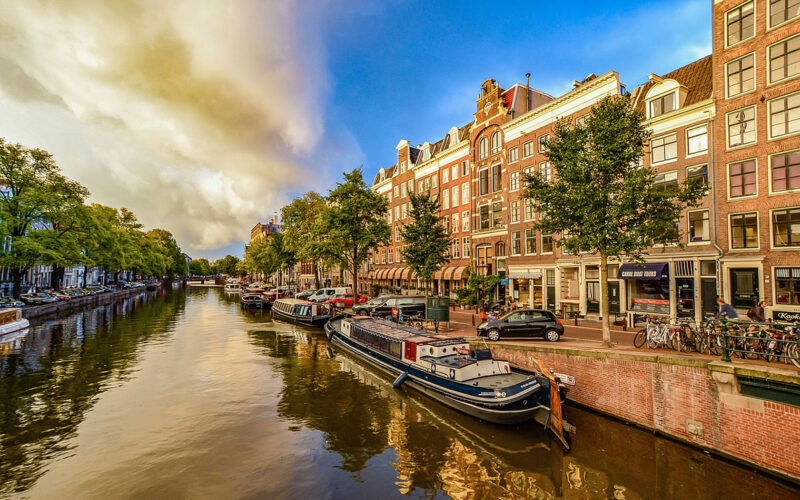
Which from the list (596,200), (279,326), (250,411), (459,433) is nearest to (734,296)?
(596,200)

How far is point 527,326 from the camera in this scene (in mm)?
20781

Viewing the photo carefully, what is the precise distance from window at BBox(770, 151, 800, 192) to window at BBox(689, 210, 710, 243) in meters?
3.67

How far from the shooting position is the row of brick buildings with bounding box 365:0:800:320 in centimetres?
2131

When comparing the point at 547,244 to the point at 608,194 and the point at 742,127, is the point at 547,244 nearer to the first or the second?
the point at 742,127

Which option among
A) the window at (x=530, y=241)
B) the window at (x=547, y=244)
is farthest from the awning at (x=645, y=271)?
the window at (x=530, y=241)

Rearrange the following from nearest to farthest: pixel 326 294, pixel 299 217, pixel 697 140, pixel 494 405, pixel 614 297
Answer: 1. pixel 494 405
2. pixel 697 140
3. pixel 614 297
4. pixel 326 294
5. pixel 299 217

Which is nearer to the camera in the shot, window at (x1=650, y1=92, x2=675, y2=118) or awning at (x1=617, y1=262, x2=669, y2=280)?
awning at (x1=617, y1=262, x2=669, y2=280)

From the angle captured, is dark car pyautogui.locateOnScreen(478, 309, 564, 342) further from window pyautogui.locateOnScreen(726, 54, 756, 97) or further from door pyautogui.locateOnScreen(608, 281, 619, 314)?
window pyautogui.locateOnScreen(726, 54, 756, 97)

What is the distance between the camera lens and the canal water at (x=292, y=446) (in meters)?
10.5

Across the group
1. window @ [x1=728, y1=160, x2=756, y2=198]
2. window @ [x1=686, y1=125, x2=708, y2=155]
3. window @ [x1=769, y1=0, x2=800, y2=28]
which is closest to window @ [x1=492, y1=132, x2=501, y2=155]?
window @ [x1=686, y1=125, x2=708, y2=155]

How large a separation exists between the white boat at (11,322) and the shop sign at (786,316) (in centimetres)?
5520

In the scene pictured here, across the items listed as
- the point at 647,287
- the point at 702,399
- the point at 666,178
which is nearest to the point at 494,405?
the point at 702,399

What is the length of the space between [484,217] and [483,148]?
8231 mm

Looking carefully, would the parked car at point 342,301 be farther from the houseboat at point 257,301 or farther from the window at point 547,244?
the window at point 547,244
